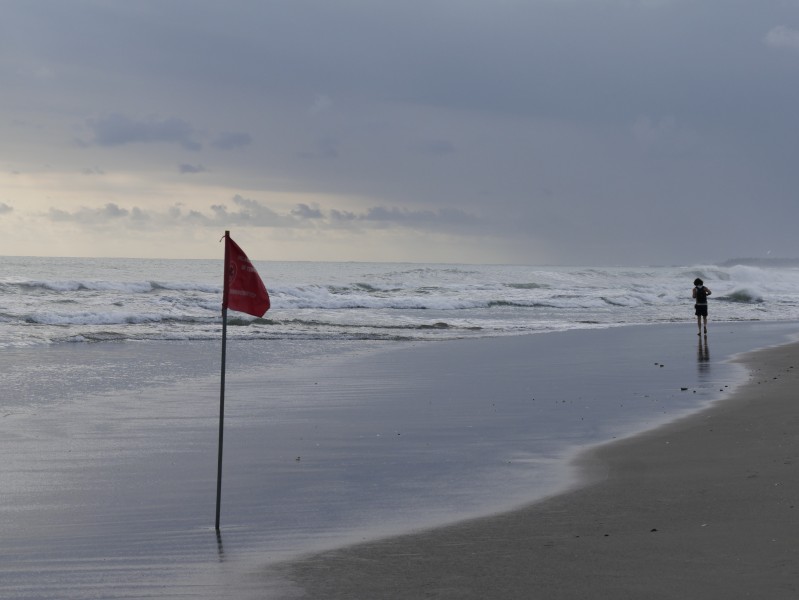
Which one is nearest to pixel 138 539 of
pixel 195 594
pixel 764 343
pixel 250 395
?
pixel 195 594

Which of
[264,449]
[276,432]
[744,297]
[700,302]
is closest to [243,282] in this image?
[264,449]

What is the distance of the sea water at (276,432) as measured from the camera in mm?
5625

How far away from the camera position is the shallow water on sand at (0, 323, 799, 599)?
5488 millimetres

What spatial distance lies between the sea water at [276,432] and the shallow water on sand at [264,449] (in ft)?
0.08

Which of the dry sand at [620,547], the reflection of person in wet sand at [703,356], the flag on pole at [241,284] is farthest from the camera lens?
the reflection of person in wet sand at [703,356]

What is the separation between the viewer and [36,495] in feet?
22.4

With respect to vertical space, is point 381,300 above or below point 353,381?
above

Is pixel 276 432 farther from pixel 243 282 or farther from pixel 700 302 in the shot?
pixel 700 302

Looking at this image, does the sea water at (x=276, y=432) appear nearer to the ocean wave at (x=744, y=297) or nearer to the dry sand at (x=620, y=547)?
the dry sand at (x=620, y=547)

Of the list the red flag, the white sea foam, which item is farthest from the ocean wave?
the red flag

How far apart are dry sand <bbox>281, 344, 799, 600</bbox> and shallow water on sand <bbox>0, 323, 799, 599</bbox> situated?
1.41 feet

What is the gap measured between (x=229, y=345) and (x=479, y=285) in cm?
4462

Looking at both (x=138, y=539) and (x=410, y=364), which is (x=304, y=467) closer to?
(x=138, y=539)

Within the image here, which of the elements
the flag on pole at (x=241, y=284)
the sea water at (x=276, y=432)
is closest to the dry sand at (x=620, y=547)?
the sea water at (x=276, y=432)
